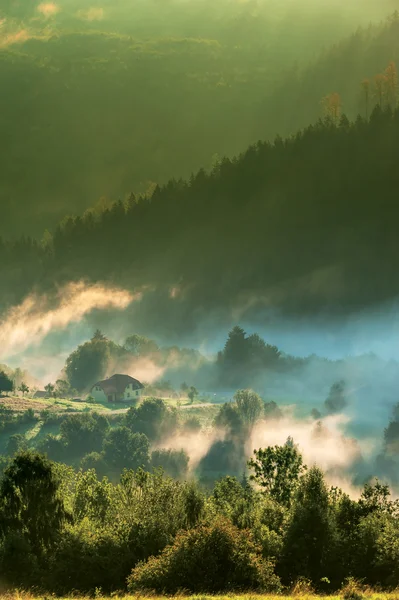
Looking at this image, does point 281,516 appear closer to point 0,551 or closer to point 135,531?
point 135,531

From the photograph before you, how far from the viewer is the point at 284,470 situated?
111m

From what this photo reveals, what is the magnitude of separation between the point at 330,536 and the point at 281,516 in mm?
10516

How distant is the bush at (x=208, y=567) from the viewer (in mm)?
50188

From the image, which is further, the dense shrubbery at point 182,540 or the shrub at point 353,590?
the dense shrubbery at point 182,540

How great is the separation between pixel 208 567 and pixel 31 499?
2388cm

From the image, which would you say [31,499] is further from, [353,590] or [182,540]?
[353,590]

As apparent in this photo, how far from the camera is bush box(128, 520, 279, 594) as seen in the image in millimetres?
50188

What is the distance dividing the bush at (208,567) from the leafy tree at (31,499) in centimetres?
1598

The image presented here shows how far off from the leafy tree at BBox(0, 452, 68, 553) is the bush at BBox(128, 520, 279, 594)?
1598 centimetres

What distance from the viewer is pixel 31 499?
69.6 meters

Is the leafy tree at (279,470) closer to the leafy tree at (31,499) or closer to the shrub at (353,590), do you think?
the leafy tree at (31,499)

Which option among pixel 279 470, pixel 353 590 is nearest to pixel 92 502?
pixel 279 470

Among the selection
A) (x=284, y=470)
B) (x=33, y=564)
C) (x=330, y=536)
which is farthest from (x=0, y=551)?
(x=284, y=470)

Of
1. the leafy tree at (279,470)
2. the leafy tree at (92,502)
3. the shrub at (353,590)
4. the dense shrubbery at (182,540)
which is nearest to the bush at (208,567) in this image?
the dense shrubbery at (182,540)
